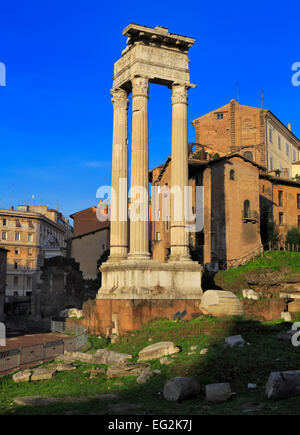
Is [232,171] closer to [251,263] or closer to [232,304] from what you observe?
[251,263]

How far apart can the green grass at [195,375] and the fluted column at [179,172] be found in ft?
16.3

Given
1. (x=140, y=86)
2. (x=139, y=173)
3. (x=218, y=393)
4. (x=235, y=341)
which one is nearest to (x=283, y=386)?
(x=218, y=393)

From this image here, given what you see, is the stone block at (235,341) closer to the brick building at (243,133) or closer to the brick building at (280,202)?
A: the brick building at (280,202)

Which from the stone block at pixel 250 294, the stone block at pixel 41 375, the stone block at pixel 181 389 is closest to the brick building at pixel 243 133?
the stone block at pixel 250 294

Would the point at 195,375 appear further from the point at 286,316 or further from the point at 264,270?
the point at 264,270

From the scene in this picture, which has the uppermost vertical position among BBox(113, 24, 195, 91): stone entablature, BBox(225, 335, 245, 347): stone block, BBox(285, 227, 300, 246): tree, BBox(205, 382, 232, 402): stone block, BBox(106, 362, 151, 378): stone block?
BBox(113, 24, 195, 91): stone entablature

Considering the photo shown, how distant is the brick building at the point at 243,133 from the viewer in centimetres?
5434

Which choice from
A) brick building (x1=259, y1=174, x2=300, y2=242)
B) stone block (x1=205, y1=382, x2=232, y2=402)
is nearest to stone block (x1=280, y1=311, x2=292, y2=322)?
stone block (x1=205, y1=382, x2=232, y2=402)

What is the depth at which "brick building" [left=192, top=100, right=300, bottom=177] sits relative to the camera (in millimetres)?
54344

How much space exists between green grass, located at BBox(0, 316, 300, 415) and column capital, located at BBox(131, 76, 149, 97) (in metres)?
11.5

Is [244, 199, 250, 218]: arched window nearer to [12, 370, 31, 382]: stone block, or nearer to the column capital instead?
the column capital

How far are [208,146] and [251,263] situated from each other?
23249 mm
